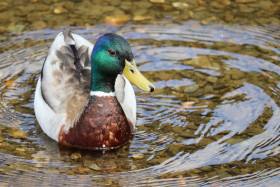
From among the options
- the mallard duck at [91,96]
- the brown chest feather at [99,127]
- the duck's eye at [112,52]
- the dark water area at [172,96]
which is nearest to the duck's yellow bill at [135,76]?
the mallard duck at [91,96]

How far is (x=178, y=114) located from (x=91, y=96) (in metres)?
1.18

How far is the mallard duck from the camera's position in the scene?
241 inches

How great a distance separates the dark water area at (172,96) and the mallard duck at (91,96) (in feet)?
0.59

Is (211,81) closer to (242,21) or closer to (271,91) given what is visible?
(271,91)

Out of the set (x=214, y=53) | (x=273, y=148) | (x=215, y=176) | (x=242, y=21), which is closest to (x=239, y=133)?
(x=273, y=148)

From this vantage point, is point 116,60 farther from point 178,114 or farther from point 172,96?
point 172,96

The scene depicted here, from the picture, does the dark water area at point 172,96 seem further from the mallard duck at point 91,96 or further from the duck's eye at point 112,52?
the duck's eye at point 112,52

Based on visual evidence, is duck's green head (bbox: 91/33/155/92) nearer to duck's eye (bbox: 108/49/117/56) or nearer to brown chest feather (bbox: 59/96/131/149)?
duck's eye (bbox: 108/49/117/56)

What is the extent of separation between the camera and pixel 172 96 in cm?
739

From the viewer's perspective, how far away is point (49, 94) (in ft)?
21.8

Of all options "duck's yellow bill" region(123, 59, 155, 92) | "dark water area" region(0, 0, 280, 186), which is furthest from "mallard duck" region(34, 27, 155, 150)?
"dark water area" region(0, 0, 280, 186)

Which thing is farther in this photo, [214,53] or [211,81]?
[214,53]

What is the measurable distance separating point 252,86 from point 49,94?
2.70 metres

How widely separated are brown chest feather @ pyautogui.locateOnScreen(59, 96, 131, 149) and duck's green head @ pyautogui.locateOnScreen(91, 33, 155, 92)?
1.20 feet
